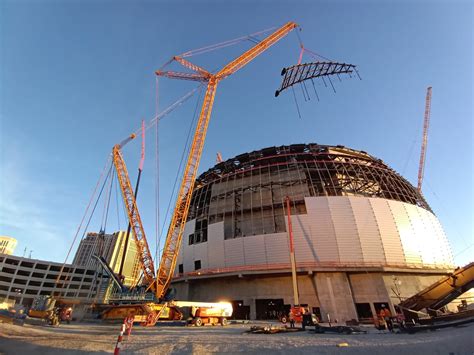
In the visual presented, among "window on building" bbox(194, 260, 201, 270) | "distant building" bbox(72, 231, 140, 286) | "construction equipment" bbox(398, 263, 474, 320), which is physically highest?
"distant building" bbox(72, 231, 140, 286)

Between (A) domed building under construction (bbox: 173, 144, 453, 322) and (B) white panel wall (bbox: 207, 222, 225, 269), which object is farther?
(B) white panel wall (bbox: 207, 222, 225, 269)

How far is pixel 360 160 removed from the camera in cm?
4609

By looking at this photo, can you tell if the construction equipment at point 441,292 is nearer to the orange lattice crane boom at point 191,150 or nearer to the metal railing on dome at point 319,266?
the metal railing on dome at point 319,266

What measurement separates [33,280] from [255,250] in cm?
10496

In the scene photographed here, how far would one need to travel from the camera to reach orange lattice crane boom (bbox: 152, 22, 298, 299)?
37.8 metres

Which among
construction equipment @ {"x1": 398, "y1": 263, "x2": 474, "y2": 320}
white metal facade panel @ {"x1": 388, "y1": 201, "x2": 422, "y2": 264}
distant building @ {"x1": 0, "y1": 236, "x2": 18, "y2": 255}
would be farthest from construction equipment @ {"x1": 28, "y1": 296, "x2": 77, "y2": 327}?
distant building @ {"x1": 0, "y1": 236, "x2": 18, "y2": 255}

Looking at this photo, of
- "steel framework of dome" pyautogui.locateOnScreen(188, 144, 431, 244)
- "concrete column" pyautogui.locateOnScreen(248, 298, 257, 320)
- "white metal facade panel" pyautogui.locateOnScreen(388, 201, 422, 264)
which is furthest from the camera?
"steel framework of dome" pyautogui.locateOnScreen(188, 144, 431, 244)

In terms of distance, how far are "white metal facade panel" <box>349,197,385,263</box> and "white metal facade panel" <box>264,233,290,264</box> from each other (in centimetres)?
1006

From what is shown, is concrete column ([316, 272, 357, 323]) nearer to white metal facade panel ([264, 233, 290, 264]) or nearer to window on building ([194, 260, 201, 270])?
white metal facade panel ([264, 233, 290, 264])

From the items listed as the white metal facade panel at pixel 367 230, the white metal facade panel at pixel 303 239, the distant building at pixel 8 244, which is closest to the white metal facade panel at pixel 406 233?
the white metal facade panel at pixel 367 230

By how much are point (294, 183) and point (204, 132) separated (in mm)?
16814

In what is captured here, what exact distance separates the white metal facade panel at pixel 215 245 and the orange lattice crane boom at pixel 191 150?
4561mm

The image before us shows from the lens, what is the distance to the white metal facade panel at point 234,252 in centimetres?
3516

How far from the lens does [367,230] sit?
34125mm
